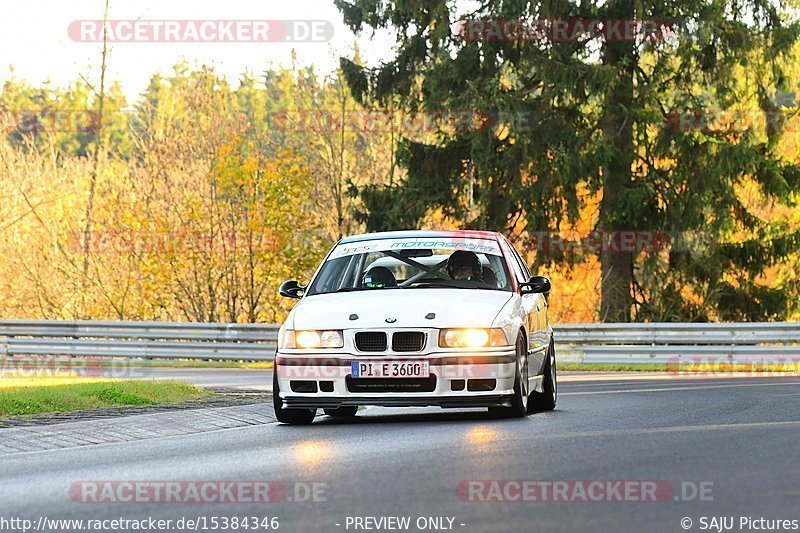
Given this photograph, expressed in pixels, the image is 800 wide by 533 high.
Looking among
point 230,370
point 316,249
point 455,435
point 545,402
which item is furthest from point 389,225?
point 455,435

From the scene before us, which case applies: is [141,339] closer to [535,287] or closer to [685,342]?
[685,342]

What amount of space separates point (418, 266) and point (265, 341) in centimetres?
1575

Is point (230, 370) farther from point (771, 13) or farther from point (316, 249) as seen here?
point (771, 13)

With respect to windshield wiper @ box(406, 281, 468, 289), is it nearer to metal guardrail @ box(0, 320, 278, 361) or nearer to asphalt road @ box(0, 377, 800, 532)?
asphalt road @ box(0, 377, 800, 532)

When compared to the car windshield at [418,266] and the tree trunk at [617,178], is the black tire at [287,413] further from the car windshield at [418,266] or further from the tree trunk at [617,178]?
the tree trunk at [617,178]

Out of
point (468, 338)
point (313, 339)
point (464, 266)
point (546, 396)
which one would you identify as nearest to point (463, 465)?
point (468, 338)

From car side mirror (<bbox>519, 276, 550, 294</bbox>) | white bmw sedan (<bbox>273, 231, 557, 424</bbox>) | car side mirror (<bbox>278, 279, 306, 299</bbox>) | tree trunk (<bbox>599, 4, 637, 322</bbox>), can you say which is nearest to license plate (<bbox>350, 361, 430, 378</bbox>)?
white bmw sedan (<bbox>273, 231, 557, 424</bbox>)

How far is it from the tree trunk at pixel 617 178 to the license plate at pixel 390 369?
18.0 m

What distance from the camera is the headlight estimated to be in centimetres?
1222

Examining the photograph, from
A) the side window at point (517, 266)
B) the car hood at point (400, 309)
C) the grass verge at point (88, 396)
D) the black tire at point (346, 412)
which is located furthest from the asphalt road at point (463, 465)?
the grass verge at point (88, 396)

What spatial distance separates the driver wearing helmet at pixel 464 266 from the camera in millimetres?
13781

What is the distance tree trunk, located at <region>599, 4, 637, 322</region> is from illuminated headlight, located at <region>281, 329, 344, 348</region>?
17814mm

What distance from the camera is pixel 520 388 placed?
41.5 ft

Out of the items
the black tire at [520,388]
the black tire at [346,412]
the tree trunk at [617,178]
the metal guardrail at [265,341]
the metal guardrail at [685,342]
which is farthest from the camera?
the tree trunk at [617,178]
